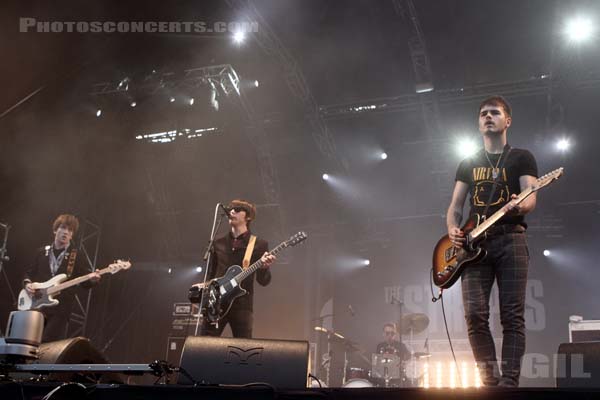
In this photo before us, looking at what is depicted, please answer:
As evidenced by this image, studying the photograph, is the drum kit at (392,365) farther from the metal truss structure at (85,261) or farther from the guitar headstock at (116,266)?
the metal truss structure at (85,261)

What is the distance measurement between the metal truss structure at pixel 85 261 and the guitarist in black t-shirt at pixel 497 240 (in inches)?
274

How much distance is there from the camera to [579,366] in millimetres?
2871

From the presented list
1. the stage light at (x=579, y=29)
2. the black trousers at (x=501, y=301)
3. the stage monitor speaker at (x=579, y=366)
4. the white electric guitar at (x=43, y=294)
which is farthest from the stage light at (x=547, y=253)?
the white electric guitar at (x=43, y=294)

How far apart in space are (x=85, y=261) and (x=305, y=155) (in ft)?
16.3

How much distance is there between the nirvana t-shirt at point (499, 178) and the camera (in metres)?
3.35

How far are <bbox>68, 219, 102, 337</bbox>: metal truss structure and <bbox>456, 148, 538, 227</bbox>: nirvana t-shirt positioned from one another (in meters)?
6.94

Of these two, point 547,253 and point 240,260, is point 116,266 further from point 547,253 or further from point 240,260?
point 547,253

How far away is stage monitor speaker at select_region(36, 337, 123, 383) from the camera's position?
10.5ft

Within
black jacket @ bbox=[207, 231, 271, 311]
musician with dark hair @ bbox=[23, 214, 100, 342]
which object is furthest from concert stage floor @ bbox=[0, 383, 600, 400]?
musician with dark hair @ bbox=[23, 214, 100, 342]

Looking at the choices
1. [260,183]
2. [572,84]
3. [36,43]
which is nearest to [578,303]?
[572,84]

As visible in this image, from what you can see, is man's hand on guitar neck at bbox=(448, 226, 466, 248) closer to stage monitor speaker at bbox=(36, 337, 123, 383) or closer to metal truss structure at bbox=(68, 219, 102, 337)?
stage monitor speaker at bbox=(36, 337, 123, 383)

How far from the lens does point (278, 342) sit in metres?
2.79
